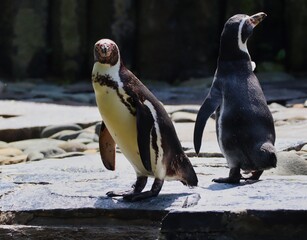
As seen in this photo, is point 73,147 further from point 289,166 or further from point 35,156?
point 289,166

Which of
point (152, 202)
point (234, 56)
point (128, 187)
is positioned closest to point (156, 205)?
point (152, 202)

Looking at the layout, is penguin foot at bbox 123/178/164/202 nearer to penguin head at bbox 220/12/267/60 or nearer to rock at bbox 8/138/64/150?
penguin head at bbox 220/12/267/60

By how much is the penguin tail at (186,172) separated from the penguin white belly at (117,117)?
0.79 ft

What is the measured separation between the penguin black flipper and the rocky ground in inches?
8.0

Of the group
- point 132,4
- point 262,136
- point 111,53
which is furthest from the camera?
point 132,4

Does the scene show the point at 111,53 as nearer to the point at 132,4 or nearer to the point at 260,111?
the point at 260,111

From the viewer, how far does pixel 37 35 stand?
→ 13742 millimetres

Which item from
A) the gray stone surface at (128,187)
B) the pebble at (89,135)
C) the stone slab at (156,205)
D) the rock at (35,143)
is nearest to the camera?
the stone slab at (156,205)

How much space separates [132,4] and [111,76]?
9538 mm

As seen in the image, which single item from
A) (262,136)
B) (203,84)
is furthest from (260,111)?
(203,84)

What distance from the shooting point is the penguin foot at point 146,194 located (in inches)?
163

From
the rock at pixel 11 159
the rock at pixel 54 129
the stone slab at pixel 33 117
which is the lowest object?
the stone slab at pixel 33 117

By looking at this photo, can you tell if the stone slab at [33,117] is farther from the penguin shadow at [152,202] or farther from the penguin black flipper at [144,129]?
the penguin black flipper at [144,129]

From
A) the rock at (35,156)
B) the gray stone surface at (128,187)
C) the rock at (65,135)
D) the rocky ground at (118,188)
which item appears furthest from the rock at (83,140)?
the gray stone surface at (128,187)
